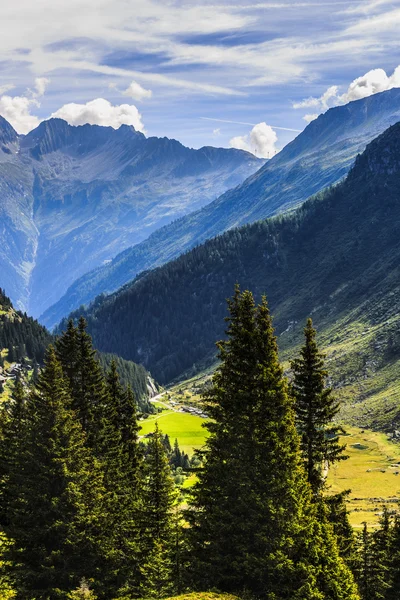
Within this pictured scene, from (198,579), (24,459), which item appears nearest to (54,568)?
(24,459)

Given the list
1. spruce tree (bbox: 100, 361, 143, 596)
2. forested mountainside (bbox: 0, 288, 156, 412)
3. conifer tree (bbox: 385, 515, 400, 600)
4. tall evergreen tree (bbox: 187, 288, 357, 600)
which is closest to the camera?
tall evergreen tree (bbox: 187, 288, 357, 600)

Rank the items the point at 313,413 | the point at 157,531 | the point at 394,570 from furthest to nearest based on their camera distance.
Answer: the point at 394,570
the point at 157,531
the point at 313,413

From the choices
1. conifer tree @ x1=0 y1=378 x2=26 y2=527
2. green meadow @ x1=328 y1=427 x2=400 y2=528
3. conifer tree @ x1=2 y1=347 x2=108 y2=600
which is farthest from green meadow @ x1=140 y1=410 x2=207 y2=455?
conifer tree @ x1=2 y1=347 x2=108 y2=600

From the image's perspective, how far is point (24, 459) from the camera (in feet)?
127

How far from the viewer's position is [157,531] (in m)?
41.2

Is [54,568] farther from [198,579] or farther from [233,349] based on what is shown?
[233,349]

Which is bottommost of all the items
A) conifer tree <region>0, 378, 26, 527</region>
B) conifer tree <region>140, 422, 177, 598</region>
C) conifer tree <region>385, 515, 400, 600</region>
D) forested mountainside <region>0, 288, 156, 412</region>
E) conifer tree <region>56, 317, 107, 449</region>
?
conifer tree <region>385, 515, 400, 600</region>

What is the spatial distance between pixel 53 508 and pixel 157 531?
9255 millimetres

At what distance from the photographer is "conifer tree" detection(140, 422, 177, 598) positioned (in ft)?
120

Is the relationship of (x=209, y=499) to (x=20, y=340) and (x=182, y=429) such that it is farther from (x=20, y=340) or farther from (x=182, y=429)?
(x=20, y=340)

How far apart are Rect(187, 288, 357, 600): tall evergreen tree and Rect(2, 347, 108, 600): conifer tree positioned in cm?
837

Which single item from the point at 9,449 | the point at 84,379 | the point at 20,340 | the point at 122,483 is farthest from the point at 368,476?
the point at 20,340

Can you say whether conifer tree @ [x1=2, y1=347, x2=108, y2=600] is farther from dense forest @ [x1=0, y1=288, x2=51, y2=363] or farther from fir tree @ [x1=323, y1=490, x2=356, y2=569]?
dense forest @ [x1=0, y1=288, x2=51, y2=363]

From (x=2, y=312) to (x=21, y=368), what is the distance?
157 feet
